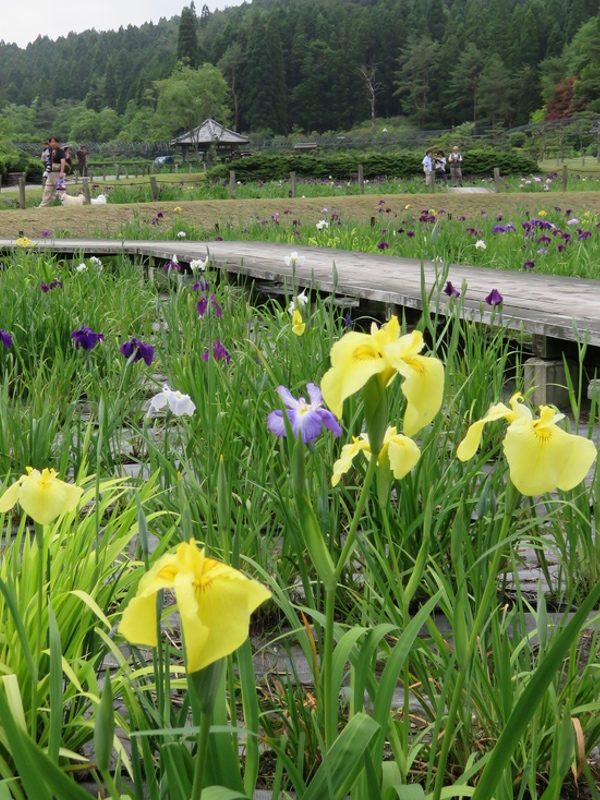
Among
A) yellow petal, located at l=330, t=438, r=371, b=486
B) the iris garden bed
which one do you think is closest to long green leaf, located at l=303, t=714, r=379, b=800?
the iris garden bed

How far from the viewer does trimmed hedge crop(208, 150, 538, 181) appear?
87.0ft

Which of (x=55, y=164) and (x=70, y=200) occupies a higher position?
(x=55, y=164)

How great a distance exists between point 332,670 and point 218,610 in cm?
45

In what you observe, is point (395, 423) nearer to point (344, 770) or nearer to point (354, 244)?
point (344, 770)

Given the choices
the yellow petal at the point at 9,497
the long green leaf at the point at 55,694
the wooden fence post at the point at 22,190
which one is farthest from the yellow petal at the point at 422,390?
the wooden fence post at the point at 22,190

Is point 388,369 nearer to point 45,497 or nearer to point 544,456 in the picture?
point 544,456

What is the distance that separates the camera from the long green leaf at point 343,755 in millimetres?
830

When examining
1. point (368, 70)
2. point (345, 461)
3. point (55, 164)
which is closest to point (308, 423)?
point (345, 461)

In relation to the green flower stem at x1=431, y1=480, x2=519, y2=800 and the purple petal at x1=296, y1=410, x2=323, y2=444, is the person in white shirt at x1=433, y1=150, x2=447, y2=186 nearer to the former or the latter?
the purple petal at x1=296, y1=410, x2=323, y2=444

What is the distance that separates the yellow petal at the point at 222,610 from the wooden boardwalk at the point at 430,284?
185cm

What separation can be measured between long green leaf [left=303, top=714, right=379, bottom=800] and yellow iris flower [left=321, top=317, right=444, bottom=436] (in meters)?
0.30

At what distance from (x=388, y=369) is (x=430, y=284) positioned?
13.0 feet

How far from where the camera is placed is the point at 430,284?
15.4 ft

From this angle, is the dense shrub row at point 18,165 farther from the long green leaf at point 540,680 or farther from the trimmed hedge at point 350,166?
the long green leaf at point 540,680
